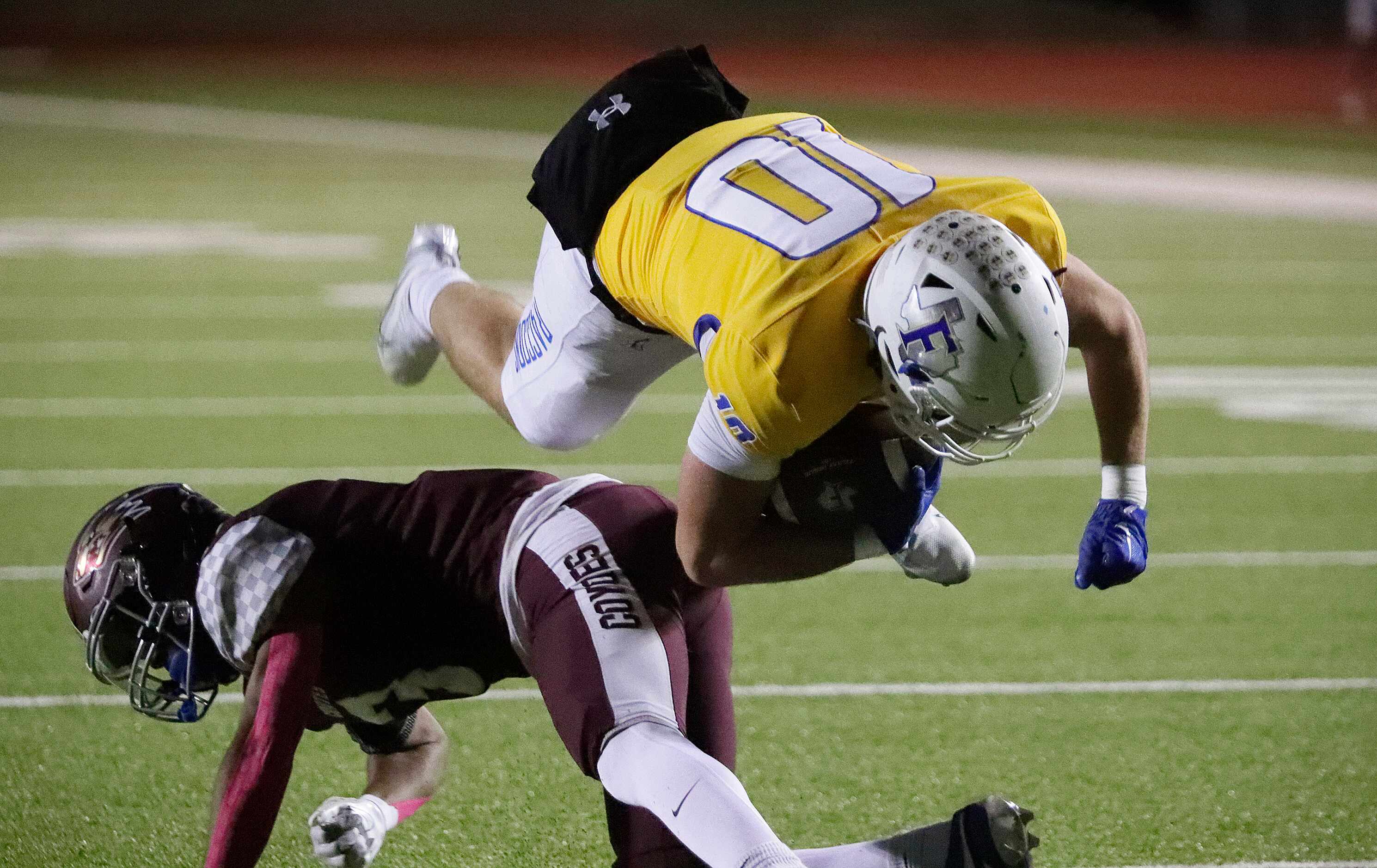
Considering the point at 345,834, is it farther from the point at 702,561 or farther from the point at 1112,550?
the point at 1112,550

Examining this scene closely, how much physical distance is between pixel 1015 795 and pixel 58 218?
410 inches

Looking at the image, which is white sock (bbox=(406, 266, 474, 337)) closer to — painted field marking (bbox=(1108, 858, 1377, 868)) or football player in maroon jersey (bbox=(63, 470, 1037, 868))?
football player in maroon jersey (bbox=(63, 470, 1037, 868))

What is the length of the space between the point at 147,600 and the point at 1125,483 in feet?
5.49

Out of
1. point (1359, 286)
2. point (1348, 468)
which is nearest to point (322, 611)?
point (1348, 468)

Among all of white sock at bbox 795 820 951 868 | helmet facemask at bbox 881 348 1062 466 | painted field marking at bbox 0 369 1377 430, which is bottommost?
painted field marking at bbox 0 369 1377 430

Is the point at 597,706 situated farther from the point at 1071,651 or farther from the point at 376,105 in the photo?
the point at 376,105

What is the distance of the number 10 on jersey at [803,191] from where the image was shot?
9.43ft

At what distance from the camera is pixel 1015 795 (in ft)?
11.4

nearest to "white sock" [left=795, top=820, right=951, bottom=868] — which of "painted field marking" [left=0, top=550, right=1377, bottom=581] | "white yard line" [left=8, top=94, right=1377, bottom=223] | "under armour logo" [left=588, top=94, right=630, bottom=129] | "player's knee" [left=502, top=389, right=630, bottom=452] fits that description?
"player's knee" [left=502, top=389, right=630, bottom=452]

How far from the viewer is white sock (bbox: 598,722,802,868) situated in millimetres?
2473

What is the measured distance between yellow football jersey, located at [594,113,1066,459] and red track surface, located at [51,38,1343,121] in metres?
18.8

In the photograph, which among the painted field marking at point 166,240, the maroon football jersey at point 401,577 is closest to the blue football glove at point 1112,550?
the maroon football jersey at point 401,577

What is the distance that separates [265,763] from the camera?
2590mm

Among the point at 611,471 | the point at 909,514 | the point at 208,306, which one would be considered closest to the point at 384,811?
the point at 909,514
